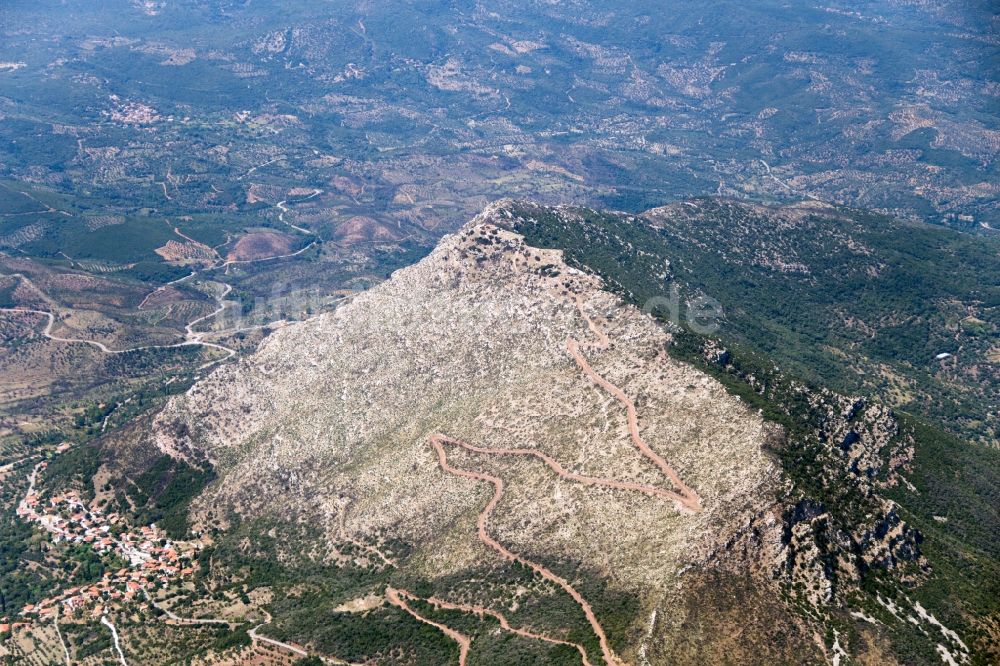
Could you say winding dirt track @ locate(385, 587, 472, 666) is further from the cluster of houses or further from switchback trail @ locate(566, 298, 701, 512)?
the cluster of houses

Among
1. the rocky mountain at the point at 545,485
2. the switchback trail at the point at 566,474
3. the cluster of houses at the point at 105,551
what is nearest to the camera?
the rocky mountain at the point at 545,485

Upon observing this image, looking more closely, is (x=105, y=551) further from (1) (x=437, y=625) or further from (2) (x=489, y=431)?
(2) (x=489, y=431)

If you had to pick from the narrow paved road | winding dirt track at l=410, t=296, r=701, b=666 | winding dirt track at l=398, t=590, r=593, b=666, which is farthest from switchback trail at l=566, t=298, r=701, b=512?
the narrow paved road

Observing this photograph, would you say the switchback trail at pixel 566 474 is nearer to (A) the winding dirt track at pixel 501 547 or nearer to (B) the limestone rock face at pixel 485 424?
(B) the limestone rock face at pixel 485 424

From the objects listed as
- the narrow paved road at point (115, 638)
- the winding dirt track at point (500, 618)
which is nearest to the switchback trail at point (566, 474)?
the winding dirt track at point (500, 618)

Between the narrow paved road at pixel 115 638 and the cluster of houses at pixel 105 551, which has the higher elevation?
the narrow paved road at pixel 115 638

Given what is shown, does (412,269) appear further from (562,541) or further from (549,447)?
(562,541)

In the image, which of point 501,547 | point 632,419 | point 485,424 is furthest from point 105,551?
point 632,419
